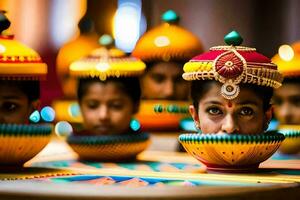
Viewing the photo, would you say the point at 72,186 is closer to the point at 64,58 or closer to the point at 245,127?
the point at 245,127

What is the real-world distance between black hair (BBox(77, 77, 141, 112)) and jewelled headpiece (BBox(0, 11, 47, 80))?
41 centimetres

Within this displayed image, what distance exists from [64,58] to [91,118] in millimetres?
1245

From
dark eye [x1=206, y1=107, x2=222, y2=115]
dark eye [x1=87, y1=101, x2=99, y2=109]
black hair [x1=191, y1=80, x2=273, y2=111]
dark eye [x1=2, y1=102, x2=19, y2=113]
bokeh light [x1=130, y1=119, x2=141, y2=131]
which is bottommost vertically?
bokeh light [x1=130, y1=119, x2=141, y2=131]

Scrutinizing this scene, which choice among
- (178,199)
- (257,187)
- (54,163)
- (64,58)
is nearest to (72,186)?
(178,199)

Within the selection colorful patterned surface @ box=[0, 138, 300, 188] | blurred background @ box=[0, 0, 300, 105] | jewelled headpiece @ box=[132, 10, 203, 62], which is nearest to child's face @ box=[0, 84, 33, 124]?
colorful patterned surface @ box=[0, 138, 300, 188]

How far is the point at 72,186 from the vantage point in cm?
242

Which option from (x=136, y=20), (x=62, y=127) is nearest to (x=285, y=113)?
(x=62, y=127)

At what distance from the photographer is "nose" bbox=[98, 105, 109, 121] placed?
3.39 m

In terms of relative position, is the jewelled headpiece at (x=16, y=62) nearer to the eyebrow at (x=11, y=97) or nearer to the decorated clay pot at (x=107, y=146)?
the eyebrow at (x=11, y=97)

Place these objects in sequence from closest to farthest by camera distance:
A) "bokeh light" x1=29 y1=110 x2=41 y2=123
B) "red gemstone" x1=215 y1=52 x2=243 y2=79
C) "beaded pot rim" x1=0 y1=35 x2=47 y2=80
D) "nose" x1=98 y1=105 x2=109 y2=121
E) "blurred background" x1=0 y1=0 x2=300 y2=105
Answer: "red gemstone" x1=215 y1=52 x2=243 y2=79 < "beaded pot rim" x1=0 y1=35 x2=47 y2=80 < "bokeh light" x1=29 y1=110 x2=41 y2=123 < "nose" x1=98 y1=105 x2=109 y2=121 < "blurred background" x1=0 y1=0 x2=300 y2=105

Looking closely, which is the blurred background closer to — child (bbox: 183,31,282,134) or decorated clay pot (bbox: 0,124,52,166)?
decorated clay pot (bbox: 0,124,52,166)

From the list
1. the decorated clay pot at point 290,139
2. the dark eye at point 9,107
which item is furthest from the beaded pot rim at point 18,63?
the decorated clay pot at point 290,139

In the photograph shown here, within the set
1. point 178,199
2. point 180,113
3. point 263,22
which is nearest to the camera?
point 178,199

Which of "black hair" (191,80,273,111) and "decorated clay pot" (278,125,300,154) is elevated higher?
"black hair" (191,80,273,111)
